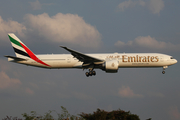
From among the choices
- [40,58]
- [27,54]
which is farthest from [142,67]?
[27,54]

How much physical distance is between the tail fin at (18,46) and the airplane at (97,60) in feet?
1.04

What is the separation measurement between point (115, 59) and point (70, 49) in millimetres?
8273

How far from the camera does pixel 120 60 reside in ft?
118

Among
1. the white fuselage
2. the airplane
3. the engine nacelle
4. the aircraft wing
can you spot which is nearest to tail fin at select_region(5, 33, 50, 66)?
the airplane

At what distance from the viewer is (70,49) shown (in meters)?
32.1

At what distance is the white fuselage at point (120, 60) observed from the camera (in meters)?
36.1

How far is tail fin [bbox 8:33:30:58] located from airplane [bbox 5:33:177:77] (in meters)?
0.32

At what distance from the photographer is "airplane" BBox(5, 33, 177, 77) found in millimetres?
35263

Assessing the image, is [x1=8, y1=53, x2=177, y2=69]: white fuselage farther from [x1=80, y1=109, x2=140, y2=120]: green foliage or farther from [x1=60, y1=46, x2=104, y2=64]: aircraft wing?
[x1=80, y1=109, x2=140, y2=120]: green foliage

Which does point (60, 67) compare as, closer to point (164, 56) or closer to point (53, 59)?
point (53, 59)

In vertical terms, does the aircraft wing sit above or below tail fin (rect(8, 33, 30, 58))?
below

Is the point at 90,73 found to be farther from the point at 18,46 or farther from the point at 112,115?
the point at 18,46

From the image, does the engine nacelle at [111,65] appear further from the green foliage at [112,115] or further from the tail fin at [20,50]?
the tail fin at [20,50]

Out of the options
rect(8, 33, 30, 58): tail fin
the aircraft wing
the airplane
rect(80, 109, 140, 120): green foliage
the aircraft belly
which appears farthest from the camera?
rect(8, 33, 30, 58): tail fin
